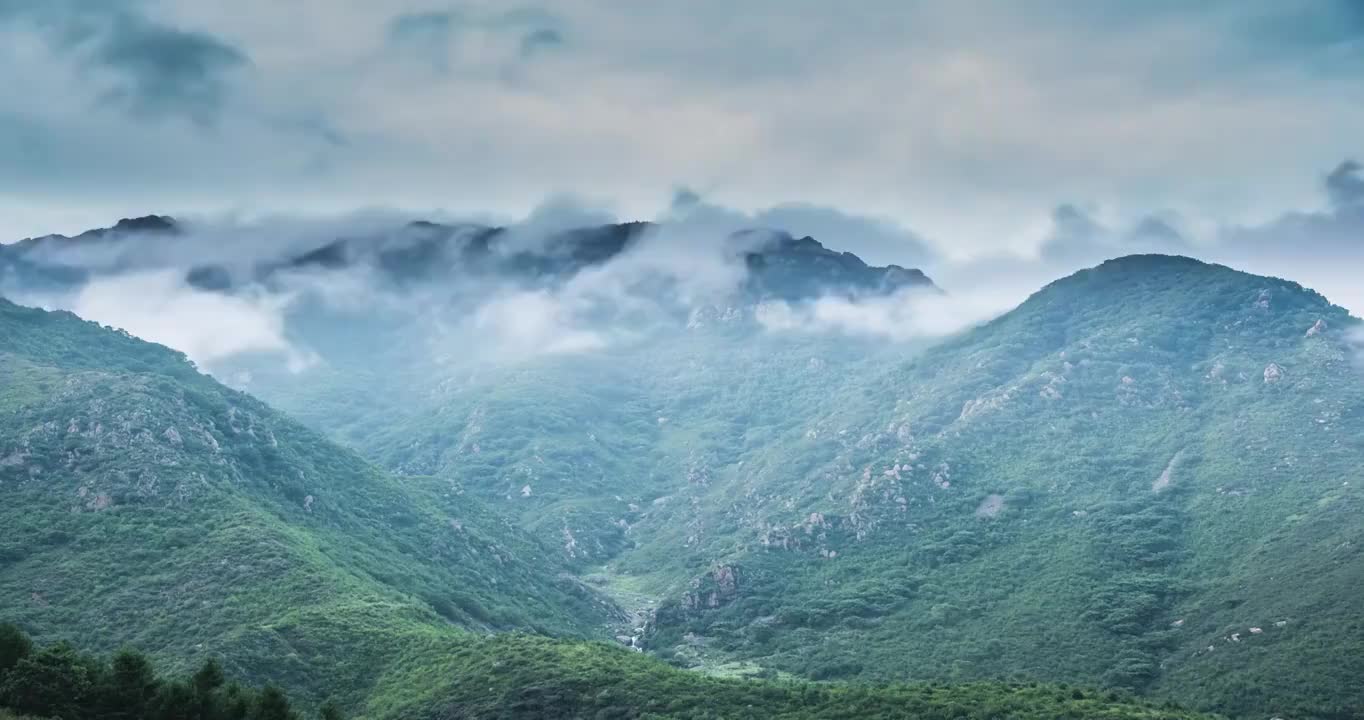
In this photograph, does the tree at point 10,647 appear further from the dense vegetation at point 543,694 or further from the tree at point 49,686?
the tree at point 49,686

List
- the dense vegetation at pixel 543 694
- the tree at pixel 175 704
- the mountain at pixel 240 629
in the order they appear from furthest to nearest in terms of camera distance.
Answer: the mountain at pixel 240 629, the tree at pixel 175 704, the dense vegetation at pixel 543 694

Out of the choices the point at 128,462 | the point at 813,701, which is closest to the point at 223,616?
the point at 128,462

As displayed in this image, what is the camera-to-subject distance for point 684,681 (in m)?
138

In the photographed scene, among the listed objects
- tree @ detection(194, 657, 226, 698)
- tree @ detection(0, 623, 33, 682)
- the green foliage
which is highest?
tree @ detection(0, 623, 33, 682)

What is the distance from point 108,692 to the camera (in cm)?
9456

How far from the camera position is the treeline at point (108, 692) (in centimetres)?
8912

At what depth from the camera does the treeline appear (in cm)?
8912

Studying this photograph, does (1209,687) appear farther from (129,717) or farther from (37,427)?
(37,427)

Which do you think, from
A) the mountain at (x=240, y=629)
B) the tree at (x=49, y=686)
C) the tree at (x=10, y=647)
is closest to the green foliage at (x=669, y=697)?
the mountain at (x=240, y=629)

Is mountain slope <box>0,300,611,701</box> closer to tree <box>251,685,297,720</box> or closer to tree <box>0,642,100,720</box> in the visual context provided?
tree <box>251,685,297,720</box>

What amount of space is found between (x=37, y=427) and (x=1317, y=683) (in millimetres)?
225292

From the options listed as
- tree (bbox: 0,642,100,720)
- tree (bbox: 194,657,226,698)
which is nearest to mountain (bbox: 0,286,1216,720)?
tree (bbox: 0,642,100,720)

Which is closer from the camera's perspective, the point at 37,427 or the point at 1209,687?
the point at 1209,687

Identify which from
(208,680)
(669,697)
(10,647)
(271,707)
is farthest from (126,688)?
(669,697)
